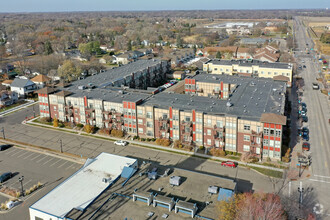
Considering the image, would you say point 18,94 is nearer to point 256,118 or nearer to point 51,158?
point 51,158

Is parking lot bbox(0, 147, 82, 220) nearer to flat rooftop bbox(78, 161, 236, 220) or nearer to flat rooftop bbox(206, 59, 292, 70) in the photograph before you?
flat rooftop bbox(78, 161, 236, 220)

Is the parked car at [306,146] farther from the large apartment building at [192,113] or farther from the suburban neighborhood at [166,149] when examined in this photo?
the large apartment building at [192,113]

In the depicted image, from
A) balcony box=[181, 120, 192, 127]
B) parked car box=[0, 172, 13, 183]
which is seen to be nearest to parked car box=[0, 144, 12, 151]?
parked car box=[0, 172, 13, 183]

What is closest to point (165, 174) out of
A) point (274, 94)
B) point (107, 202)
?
point (107, 202)

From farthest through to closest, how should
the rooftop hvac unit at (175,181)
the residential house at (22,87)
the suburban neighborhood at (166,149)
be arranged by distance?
the residential house at (22,87)
the rooftop hvac unit at (175,181)
the suburban neighborhood at (166,149)

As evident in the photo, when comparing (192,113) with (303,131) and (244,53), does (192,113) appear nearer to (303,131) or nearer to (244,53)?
(303,131)

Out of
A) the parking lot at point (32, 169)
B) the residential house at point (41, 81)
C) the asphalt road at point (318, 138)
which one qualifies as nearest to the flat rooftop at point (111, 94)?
the parking lot at point (32, 169)

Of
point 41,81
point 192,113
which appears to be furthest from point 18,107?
point 192,113
